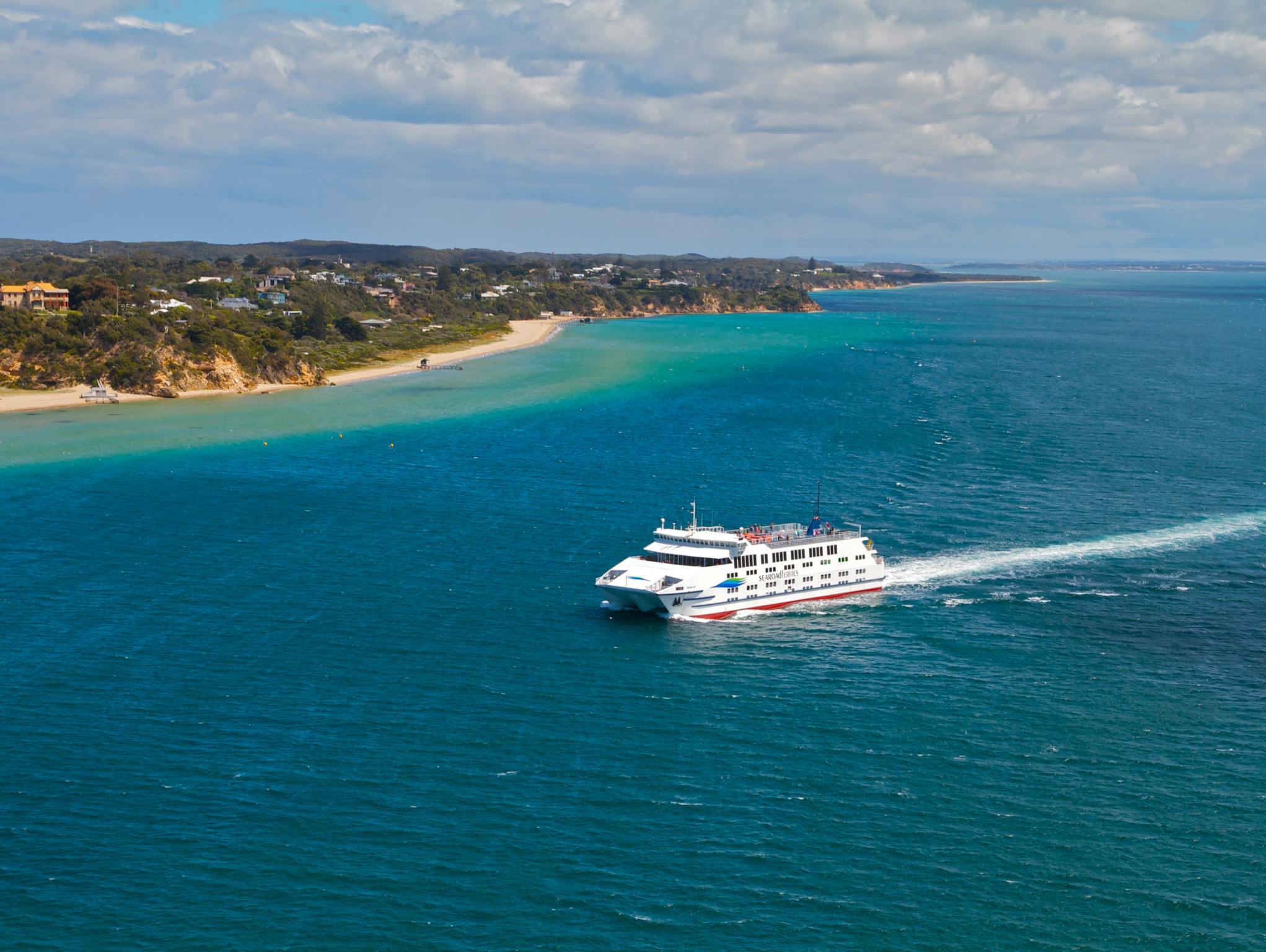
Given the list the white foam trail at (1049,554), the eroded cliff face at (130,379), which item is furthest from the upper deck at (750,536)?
the eroded cliff face at (130,379)

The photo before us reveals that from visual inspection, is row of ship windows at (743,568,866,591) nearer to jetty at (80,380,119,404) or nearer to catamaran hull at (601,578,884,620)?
catamaran hull at (601,578,884,620)

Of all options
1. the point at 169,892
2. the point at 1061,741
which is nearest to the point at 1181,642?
the point at 1061,741

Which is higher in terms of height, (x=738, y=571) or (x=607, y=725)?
(x=738, y=571)

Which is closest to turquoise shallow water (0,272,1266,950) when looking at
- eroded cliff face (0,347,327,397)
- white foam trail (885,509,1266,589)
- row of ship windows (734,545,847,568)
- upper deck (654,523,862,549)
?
white foam trail (885,509,1266,589)

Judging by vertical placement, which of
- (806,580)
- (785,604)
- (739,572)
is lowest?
(785,604)

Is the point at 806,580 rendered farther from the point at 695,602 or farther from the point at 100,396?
the point at 100,396

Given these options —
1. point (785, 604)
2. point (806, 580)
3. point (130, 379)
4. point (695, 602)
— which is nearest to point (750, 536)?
point (806, 580)
